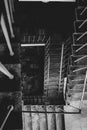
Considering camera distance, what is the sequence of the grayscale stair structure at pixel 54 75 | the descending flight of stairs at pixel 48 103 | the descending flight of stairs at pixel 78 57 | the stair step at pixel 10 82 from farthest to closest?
the descending flight of stairs at pixel 48 103 → the grayscale stair structure at pixel 54 75 → the descending flight of stairs at pixel 78 57 → the stair step at pixel 10 82

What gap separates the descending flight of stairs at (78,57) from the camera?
4984 millimetres

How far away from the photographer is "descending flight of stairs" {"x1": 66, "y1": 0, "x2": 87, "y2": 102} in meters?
4.98

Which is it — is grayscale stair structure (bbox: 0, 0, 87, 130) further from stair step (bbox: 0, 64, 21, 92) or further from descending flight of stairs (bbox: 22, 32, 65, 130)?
stair step (bbox: 0, 64, 21, 92)

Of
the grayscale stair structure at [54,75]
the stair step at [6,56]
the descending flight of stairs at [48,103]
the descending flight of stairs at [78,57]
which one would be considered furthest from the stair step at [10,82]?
the descending flight of stairs at [48,103]

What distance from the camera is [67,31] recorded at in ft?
19.3

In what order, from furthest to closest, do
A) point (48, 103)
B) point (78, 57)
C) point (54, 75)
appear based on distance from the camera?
point (48, 103) < point (54, 75) < point (78, 57)

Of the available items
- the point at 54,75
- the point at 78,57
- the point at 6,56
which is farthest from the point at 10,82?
the point at 54,75

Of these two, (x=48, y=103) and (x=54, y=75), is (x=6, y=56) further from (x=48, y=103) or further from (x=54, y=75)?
(x=48, y=103)

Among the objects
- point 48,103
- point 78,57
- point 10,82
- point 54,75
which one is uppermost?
point 78,57

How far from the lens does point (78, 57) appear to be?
528 centimetres

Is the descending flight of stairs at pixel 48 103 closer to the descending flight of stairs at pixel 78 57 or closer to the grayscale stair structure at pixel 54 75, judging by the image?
the grayscale stair structure at pixel 54 75

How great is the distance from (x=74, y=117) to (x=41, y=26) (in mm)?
2632

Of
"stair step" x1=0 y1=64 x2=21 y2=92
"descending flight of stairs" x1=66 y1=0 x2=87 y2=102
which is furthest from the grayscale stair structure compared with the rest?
"stair step" x1=0 y1=64 x2=21 y2=92

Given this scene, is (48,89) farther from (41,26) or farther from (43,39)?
(41,26)
